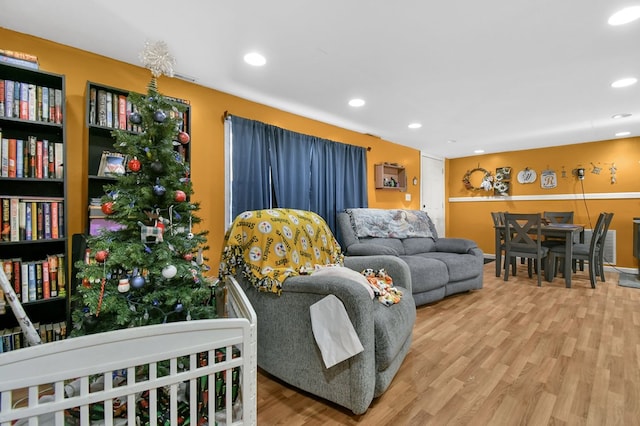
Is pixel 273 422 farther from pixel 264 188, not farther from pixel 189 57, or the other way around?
pixel 189 57

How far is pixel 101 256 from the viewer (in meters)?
1.17

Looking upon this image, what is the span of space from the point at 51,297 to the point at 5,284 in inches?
40.2

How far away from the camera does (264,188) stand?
3023mm

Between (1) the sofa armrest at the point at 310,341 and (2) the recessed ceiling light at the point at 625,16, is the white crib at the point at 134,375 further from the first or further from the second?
(2) the recessed ceiling light at the point at 625,16

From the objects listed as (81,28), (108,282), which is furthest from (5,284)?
(81,28)

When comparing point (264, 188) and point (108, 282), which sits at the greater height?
point (264, 188)

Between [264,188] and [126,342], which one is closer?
[126,342]

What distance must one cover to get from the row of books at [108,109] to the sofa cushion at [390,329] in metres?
1.81

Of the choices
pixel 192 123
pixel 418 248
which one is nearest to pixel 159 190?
pixel 192 123

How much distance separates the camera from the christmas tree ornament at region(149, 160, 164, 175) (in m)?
1.30

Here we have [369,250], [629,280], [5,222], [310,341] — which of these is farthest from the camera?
[629,280]

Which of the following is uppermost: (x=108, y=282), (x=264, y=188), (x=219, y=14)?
(x=219, y=14)

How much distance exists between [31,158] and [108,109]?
1.80ft

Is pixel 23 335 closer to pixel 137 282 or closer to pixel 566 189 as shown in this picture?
pixel 137 282
